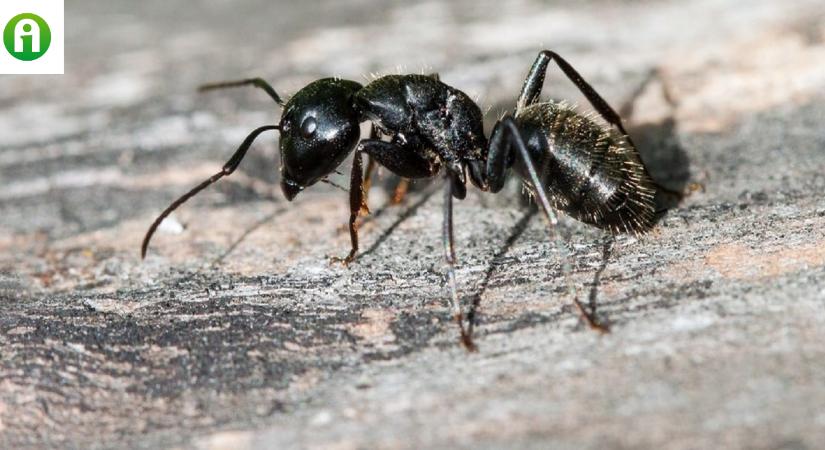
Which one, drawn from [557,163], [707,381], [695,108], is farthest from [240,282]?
[695,108]

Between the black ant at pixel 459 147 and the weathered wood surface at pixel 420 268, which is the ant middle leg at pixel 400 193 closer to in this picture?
the weathered wood surface at pixel 420 268

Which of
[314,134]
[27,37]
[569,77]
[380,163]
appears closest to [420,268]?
[380,163]

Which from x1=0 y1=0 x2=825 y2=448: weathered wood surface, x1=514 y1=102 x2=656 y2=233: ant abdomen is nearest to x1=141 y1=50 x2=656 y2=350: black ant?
x1=514 y1=102 x2=656 y2=233: ant abdomen

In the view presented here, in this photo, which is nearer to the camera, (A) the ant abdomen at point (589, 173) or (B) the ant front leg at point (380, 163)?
(A) the ant abdomen at point (589, 173)

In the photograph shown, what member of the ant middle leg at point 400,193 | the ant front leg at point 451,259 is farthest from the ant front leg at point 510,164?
the ant middle leg at point 400,193

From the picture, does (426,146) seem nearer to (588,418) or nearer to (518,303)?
(518,303)

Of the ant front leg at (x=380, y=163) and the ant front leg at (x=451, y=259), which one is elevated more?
the ant front leg at (x=380, y=163)

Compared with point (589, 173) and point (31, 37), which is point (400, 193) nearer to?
point (589, 173)

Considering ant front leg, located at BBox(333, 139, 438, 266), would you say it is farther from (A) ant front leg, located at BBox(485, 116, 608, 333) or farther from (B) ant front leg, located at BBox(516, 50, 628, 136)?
(B) ant front leg, located at BBox(516, 50, 628, 136)
